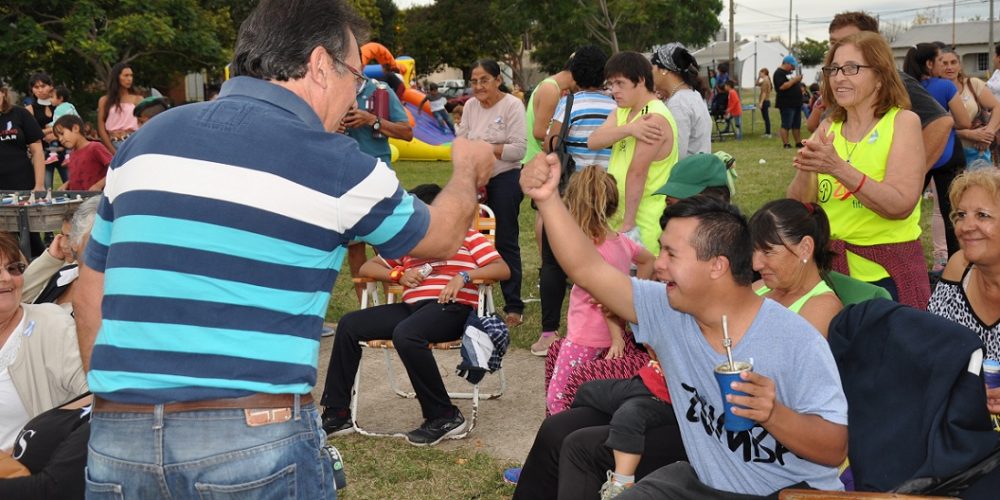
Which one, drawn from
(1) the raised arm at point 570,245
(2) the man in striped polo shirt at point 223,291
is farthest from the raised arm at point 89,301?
(1) the raised arm at point 570,245

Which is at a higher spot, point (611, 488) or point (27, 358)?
point (27, 358)

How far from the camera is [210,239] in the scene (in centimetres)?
209

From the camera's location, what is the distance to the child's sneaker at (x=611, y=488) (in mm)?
3338

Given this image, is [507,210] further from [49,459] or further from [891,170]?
[49,459]

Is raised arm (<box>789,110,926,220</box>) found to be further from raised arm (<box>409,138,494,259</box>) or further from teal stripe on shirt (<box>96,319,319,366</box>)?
teal stripe on shirt (<box>96,319,319,366</box>)

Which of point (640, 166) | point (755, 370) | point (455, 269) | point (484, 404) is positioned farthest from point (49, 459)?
point (640, 166)

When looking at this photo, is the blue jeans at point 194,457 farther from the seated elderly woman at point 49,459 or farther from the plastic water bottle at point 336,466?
the seated elderly woman at point 49,459

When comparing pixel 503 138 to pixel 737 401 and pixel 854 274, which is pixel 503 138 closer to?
pixel 854 274

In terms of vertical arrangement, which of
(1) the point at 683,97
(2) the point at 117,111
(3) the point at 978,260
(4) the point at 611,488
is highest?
(2) the point at 117,111

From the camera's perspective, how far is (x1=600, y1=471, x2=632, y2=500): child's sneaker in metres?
3.34

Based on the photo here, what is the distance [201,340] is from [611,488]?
5.84ft

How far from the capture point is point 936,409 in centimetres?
267

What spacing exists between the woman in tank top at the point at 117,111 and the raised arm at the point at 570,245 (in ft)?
26.6

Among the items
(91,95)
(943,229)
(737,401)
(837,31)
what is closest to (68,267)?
(737,401)
